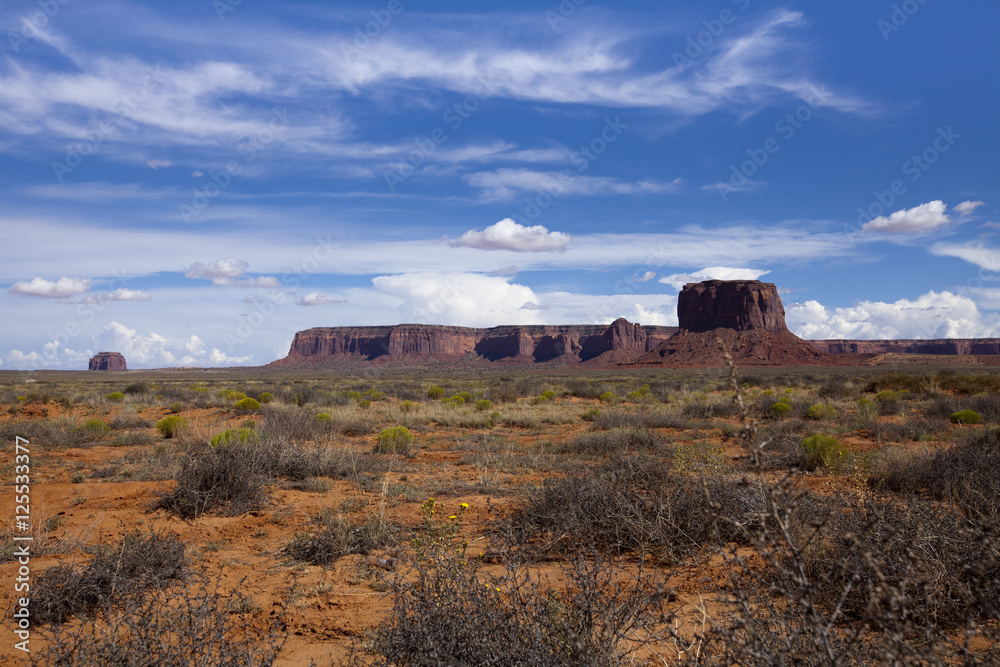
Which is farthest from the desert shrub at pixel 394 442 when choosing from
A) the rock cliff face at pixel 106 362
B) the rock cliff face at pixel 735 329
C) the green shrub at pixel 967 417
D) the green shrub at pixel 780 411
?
the rock cliff face at pixel 106 362

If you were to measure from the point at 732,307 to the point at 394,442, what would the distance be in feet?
307

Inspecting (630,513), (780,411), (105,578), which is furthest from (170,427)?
(780,411)

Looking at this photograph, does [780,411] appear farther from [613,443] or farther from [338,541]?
[338,541]

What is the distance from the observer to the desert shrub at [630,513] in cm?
488

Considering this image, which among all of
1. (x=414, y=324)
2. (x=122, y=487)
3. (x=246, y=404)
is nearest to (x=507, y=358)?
(x=414, y=324)

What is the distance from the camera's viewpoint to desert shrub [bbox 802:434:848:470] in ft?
28.4

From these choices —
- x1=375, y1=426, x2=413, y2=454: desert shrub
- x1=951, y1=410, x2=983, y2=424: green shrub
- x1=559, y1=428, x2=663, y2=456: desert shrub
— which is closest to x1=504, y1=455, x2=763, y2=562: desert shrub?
x1=559, y1=428, x2=663, y2=456: desert shrub

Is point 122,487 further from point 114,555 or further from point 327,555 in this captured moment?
point 327,555

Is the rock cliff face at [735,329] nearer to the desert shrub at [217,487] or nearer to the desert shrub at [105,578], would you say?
the desert shrub at [217,487]

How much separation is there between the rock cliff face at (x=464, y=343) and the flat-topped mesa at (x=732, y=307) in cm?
2823

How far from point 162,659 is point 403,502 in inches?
185

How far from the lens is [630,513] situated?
507 cm

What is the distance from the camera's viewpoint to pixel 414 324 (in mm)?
149500

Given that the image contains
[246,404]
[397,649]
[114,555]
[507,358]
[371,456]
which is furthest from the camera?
[507,358]
